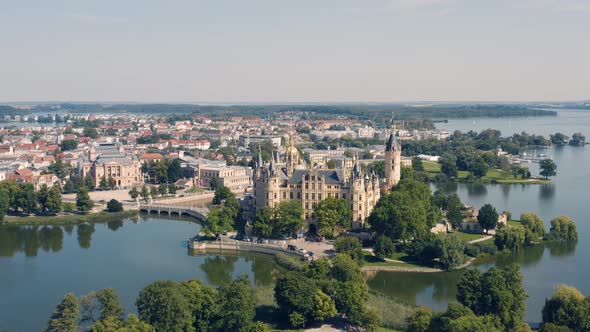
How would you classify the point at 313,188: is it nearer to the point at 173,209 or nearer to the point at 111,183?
the point at 173,209

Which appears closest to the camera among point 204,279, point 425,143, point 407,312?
point 407,312

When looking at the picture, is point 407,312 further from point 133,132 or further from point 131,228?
point 133,132

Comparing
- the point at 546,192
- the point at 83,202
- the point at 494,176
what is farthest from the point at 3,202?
the point at 494,176

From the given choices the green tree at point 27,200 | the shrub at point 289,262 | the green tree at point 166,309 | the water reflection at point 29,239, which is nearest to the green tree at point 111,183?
the green tree at point 27,200

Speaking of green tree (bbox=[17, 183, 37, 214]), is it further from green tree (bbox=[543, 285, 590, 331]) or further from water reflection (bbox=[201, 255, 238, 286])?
green tree (bbox=[543, 285, 590, 331])

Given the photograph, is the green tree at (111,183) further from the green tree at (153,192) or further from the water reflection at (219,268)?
the water reflection at (219,268)

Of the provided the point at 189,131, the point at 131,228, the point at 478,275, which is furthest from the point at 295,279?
the point at 189,131
